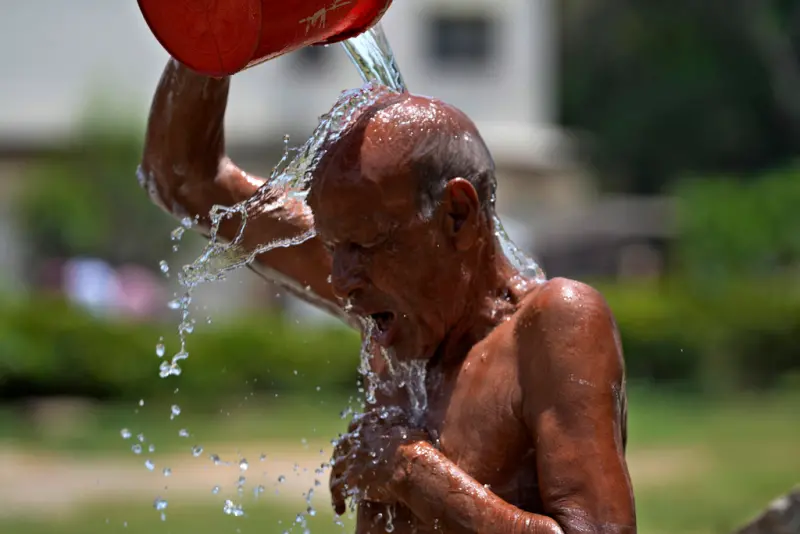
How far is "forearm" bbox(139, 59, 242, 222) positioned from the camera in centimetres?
269

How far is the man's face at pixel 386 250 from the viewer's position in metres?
2.19

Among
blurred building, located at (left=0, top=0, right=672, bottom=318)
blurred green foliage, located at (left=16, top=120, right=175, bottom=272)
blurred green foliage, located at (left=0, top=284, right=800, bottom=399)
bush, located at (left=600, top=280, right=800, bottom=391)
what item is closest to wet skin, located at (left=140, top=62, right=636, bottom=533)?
blurred green foliage, located at (left=0, top=284, right=800, bottom=399)

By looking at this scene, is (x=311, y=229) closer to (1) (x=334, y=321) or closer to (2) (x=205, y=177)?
(2) (x=205, y=177)

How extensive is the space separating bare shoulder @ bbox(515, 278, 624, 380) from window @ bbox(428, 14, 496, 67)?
28.6 metres

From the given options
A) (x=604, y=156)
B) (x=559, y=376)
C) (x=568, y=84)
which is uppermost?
(x=568, y=84)

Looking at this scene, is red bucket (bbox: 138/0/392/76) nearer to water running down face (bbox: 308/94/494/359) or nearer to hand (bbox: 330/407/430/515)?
water running down face (bbox: 308/94/494/359)

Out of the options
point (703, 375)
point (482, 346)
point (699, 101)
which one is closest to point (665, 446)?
point (703, 375)

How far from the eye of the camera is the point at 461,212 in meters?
2.25

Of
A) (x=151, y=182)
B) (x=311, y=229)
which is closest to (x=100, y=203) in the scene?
(x=151, y=182)

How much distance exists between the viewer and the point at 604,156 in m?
37.8

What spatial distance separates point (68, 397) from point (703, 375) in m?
7.57

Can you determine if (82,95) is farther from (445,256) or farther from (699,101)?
(445,256)

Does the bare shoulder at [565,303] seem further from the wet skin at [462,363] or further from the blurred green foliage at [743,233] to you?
the blurred green foliage at [743,233]

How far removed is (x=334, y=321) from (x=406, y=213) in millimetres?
15767
